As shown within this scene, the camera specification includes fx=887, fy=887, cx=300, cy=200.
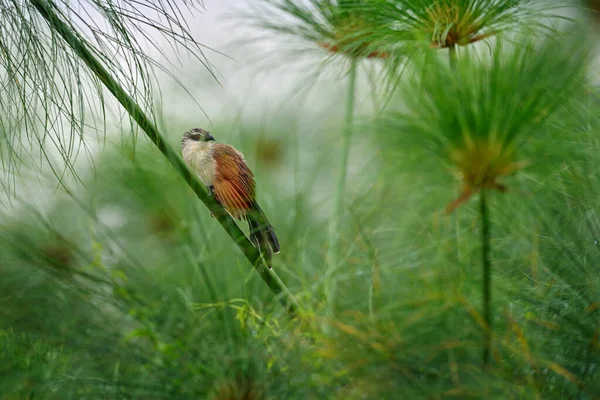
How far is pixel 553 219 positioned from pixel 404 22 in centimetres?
54

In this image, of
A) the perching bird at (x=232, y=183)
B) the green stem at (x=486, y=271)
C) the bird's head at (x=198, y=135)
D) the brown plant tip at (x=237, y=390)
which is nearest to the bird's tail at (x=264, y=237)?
the perching bird at (x=232, y=183)

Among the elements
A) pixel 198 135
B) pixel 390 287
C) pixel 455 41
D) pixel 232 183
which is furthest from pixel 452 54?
pixel 198 135

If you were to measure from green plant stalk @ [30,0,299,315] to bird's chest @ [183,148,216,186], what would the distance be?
0.31 metres

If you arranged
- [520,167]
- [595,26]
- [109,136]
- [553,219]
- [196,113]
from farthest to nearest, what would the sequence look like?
[196,113] < [109,136] < [595,26] < [553,219] < [520,167]

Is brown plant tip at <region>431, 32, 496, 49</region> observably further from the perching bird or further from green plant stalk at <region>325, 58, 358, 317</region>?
the perching bird

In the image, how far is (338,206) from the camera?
1.99 metres

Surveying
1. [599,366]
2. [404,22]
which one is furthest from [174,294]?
[599,366]

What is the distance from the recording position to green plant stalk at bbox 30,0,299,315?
1577mm

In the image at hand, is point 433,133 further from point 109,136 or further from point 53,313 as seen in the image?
point 109,136

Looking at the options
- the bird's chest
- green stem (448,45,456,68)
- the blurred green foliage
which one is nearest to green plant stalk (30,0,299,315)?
the blurred green foliage

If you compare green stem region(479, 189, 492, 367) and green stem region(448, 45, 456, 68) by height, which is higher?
green stem region(448, 45, 456, 68)

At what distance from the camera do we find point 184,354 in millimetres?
1790

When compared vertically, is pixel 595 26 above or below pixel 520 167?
above

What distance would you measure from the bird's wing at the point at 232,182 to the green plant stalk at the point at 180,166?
0.18 meters
